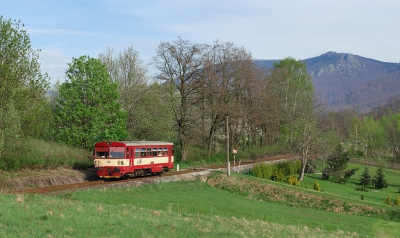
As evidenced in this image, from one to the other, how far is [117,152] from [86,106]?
316 inches

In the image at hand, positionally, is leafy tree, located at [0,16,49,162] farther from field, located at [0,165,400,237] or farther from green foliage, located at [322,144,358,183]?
green foliage, located at [322,144,358,183]

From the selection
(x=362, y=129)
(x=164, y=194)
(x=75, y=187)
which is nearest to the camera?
(x=75, y=187)

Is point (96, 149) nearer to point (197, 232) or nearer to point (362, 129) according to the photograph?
point (197, 232)

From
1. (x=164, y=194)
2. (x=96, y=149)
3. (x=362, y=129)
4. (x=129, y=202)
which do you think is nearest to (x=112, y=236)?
(x=129, y=202)

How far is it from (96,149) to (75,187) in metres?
5.23

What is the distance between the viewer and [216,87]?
44.9 meters

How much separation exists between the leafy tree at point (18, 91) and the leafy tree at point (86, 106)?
681 centimetres

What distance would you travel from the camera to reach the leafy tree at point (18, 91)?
2253 centimetres

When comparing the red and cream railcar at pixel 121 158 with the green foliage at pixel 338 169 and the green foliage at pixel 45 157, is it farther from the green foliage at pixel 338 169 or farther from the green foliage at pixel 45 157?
the green foliage at pixel 338 169

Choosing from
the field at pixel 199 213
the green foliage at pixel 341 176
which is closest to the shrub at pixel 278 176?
the field at pixel 199 213

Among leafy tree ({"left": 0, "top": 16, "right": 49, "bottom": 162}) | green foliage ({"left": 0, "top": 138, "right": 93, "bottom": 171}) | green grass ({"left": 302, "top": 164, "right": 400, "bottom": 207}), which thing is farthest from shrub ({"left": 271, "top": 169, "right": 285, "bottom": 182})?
leafy tree ({"left": 0, "top": 16, "right": 49, "bottom": 162})

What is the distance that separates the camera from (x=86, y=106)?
3291cm

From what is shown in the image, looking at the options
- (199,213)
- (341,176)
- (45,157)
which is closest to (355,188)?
(341,176)

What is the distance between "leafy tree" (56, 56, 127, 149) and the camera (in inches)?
1255
